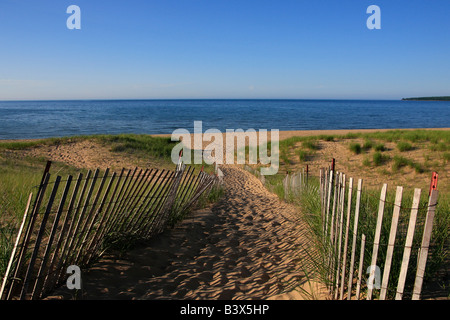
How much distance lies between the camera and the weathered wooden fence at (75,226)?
258cm

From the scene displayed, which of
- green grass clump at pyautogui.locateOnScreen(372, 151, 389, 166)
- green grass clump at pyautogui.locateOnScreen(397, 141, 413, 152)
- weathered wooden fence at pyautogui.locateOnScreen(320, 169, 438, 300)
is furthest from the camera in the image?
green grass clump at pyautogui.locateOnScreen(397, 141, 413, 152)

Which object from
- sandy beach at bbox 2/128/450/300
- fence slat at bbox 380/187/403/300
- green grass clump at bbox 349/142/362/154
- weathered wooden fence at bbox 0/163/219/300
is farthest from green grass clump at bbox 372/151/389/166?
fence slat at bbox 380/187/403/300

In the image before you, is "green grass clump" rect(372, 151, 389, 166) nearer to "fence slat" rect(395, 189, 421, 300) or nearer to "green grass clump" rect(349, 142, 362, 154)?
"green grass clump" rect(349, 142, 362, 154)

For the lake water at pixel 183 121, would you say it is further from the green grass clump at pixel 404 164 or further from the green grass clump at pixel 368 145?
the green grass clump at pixel 404 164

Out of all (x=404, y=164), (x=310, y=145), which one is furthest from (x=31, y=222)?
(x=310, y=145)

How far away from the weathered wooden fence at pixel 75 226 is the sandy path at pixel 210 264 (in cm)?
26

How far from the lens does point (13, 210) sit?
421cm

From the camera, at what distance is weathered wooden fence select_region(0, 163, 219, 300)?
8.47 ft

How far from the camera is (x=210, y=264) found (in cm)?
421

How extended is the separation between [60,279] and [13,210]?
1.69 m

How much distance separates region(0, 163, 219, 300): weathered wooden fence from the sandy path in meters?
0.26

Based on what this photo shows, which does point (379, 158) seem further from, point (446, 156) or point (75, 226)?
point (75, 226)

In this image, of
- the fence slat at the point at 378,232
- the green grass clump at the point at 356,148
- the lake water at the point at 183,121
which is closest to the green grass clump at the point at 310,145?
the green grass clump at the point at 356,148
